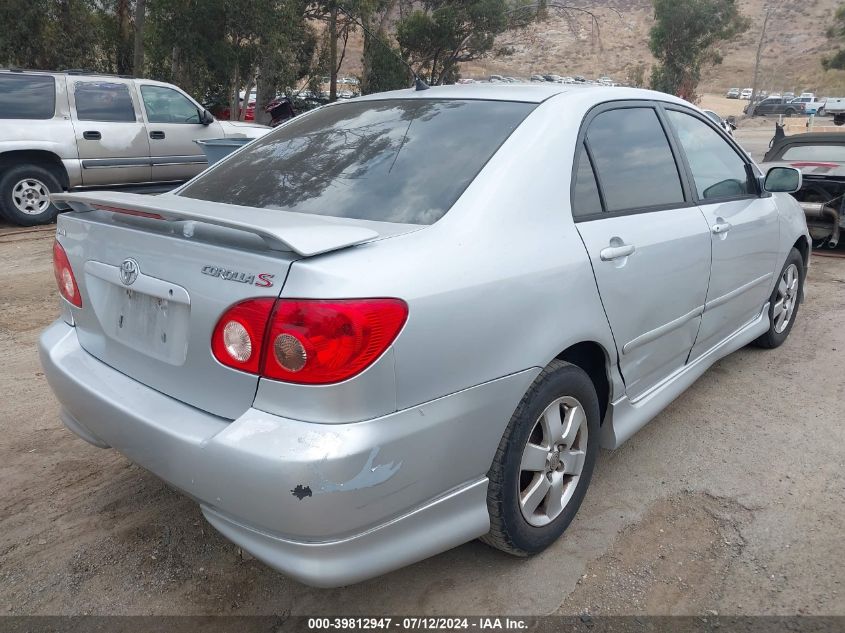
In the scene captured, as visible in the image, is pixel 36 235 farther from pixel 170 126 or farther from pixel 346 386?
pixel 346 386

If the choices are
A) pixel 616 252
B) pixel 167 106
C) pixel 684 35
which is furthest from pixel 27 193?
pixel 684 35

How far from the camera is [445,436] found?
1.89m

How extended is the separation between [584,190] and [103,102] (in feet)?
25.9

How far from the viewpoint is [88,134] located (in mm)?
8273

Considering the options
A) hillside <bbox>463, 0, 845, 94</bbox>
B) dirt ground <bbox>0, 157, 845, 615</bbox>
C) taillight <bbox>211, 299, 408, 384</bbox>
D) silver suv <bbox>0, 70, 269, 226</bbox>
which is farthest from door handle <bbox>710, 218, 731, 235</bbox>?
hillside <bbox>463, 0, 845, 94</bbox>

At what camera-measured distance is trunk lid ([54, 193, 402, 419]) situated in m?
1.79

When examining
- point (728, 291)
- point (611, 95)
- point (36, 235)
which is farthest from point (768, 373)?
point (36, 235)

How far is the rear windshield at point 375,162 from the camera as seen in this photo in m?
2.28

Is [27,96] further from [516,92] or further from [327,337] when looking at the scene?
[327,337]

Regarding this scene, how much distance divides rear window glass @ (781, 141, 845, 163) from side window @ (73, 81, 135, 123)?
8005 millimetres

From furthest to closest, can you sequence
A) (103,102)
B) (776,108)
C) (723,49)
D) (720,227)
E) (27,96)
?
(723,49) → (776,108) → (103,102) → (27,96) → (720,227)

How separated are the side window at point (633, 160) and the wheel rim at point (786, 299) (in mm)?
1777

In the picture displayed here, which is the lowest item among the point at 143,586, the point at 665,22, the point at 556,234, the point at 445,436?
the point at 143,586

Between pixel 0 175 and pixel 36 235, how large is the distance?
2.87 ft
